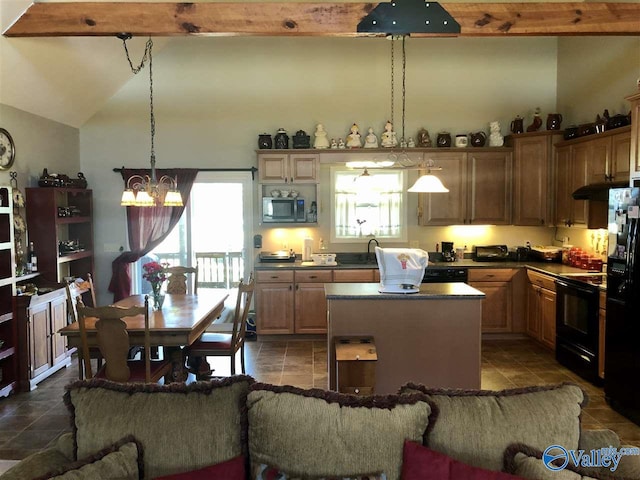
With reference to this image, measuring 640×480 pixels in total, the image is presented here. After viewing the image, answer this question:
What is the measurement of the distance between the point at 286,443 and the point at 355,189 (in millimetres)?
4865

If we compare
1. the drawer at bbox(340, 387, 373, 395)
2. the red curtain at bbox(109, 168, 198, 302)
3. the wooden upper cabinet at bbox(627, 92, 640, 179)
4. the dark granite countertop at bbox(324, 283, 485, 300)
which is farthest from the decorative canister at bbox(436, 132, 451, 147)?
the drawer at bbox(340, 387, 373, 395)

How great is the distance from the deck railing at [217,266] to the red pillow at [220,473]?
4760 mm

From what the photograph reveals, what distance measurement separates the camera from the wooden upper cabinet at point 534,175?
574 cm

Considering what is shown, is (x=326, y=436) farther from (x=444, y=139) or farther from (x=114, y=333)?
(x=444, y=139)

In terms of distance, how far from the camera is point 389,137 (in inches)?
234

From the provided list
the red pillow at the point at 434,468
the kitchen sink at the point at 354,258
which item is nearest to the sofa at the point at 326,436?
the red pillow at the point at 434,468

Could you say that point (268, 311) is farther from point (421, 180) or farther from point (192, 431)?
point (192, 431)

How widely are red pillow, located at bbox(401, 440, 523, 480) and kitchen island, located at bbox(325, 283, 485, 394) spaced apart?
7.02 feet

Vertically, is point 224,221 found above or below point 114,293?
above

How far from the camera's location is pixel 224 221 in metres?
6.27

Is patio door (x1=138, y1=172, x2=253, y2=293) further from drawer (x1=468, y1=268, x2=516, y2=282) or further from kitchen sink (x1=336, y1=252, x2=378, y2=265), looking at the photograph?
drawer (x1=468, y1=268, x2=516, y2=282)

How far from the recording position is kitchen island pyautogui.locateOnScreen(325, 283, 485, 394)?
378 centimetres

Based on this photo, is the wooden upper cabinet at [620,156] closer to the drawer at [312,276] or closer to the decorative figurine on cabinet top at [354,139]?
the decorative figurine on cabinet top at [354,139]

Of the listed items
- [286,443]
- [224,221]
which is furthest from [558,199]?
[286,443]
